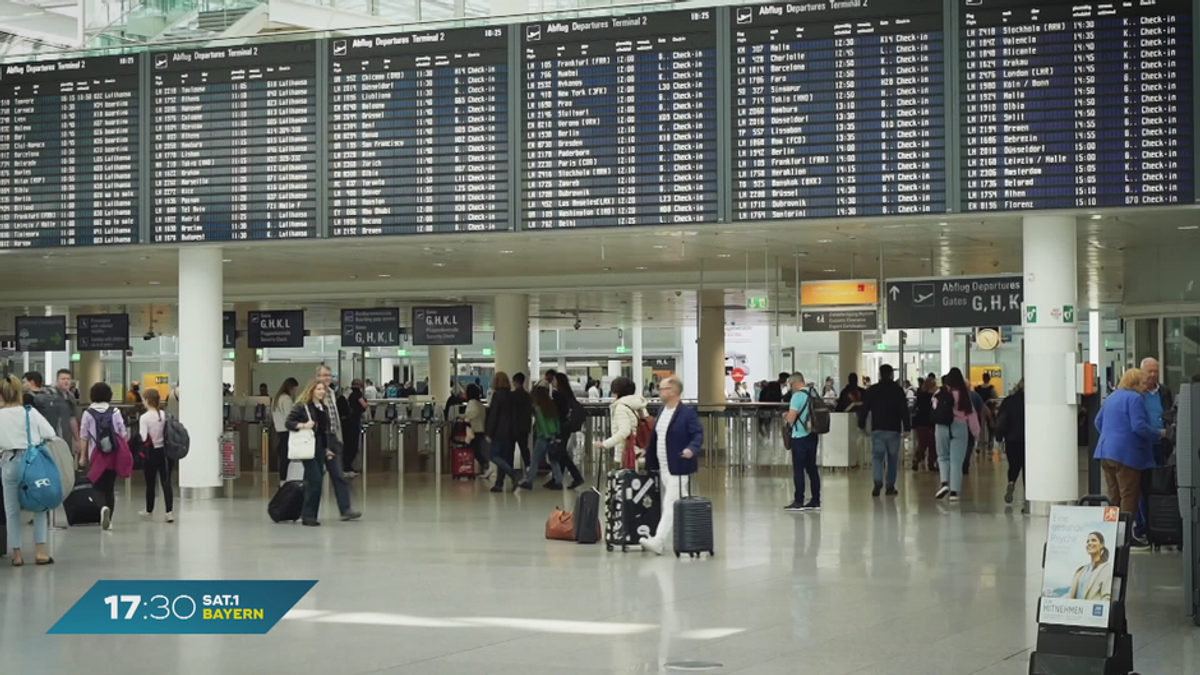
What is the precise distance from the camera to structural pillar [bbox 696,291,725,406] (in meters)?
31.8

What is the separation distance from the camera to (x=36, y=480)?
11539 mm

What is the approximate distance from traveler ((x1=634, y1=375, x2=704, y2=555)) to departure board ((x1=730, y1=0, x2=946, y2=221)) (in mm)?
3470

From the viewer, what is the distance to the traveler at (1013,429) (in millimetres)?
17109

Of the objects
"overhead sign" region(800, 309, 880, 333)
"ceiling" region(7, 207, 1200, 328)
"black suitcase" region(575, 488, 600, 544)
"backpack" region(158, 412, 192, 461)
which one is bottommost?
"black suitcase" region(575, 488, 600, 544)

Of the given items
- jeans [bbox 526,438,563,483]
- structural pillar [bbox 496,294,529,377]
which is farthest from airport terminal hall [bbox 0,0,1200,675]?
structural pillar [bbox 496,294,529,377]

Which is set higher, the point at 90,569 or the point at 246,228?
the point at 246,228

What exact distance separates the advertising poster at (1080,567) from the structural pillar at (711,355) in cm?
2417

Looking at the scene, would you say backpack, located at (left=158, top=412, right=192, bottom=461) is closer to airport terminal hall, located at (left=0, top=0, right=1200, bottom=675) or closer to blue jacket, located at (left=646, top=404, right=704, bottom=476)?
airport terminal hall, located at (left=0, top=0, right=1200, bottom=675)

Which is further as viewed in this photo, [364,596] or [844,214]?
[844,214]

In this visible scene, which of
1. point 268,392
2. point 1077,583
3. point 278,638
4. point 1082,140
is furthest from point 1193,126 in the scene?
point 268,392

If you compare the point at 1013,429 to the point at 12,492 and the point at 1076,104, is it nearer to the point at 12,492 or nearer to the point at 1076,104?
the point at 1076,104

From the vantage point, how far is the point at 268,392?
3095cm

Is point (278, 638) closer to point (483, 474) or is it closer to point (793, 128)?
point (793, 128)

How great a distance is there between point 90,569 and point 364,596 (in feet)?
8.96
